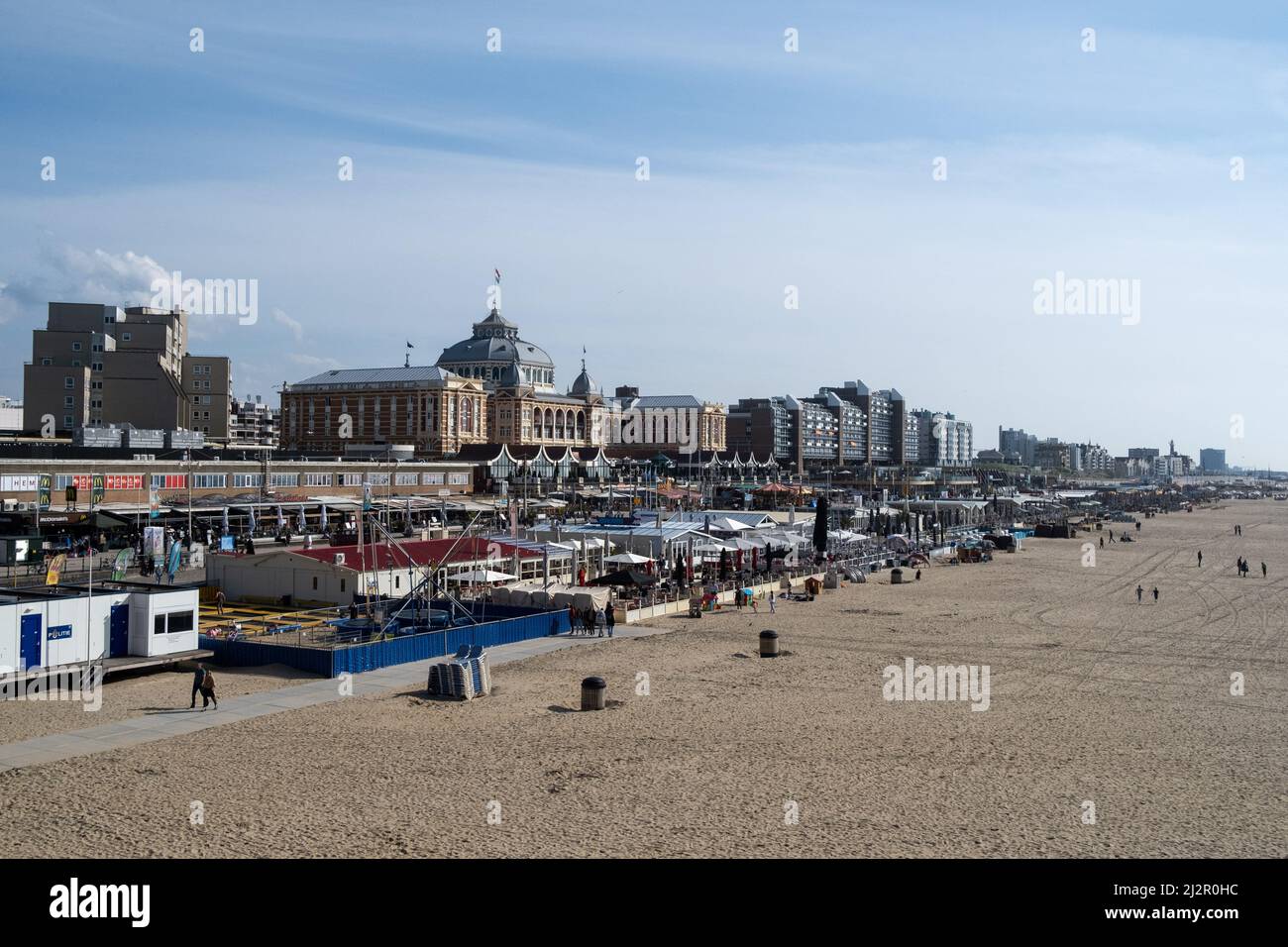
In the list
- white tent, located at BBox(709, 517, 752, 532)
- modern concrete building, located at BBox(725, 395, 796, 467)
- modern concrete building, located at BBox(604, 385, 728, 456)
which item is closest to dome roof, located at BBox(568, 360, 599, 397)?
modern concrete building, located at BBox(604, 385, 728, 456)

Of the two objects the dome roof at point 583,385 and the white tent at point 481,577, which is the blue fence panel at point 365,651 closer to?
the white tent at point 481,577

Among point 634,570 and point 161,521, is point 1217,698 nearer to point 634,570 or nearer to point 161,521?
point 634,570

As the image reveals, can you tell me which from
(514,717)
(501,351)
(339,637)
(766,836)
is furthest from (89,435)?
(501,351)

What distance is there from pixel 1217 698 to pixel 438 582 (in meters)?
21.5

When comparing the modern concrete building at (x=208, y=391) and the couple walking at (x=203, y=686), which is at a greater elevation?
the modern concrete building at (x=208, y=391)

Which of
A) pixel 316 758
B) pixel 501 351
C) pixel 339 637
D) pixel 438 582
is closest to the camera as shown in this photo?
pixel 316 758

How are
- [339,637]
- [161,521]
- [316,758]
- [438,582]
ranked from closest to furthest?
1. [316,758]
2. [339,637]
3. [438,582]
4. [161,521]

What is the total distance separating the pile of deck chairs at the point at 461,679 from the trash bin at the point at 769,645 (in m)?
7.91

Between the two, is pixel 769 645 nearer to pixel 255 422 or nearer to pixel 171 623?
pixel 171 623

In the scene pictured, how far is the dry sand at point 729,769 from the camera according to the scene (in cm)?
1325

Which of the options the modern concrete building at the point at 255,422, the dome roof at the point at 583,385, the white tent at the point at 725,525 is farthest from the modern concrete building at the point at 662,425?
the white tent at the point at 725,525

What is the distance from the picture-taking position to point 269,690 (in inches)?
851

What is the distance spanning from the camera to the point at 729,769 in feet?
54.0
